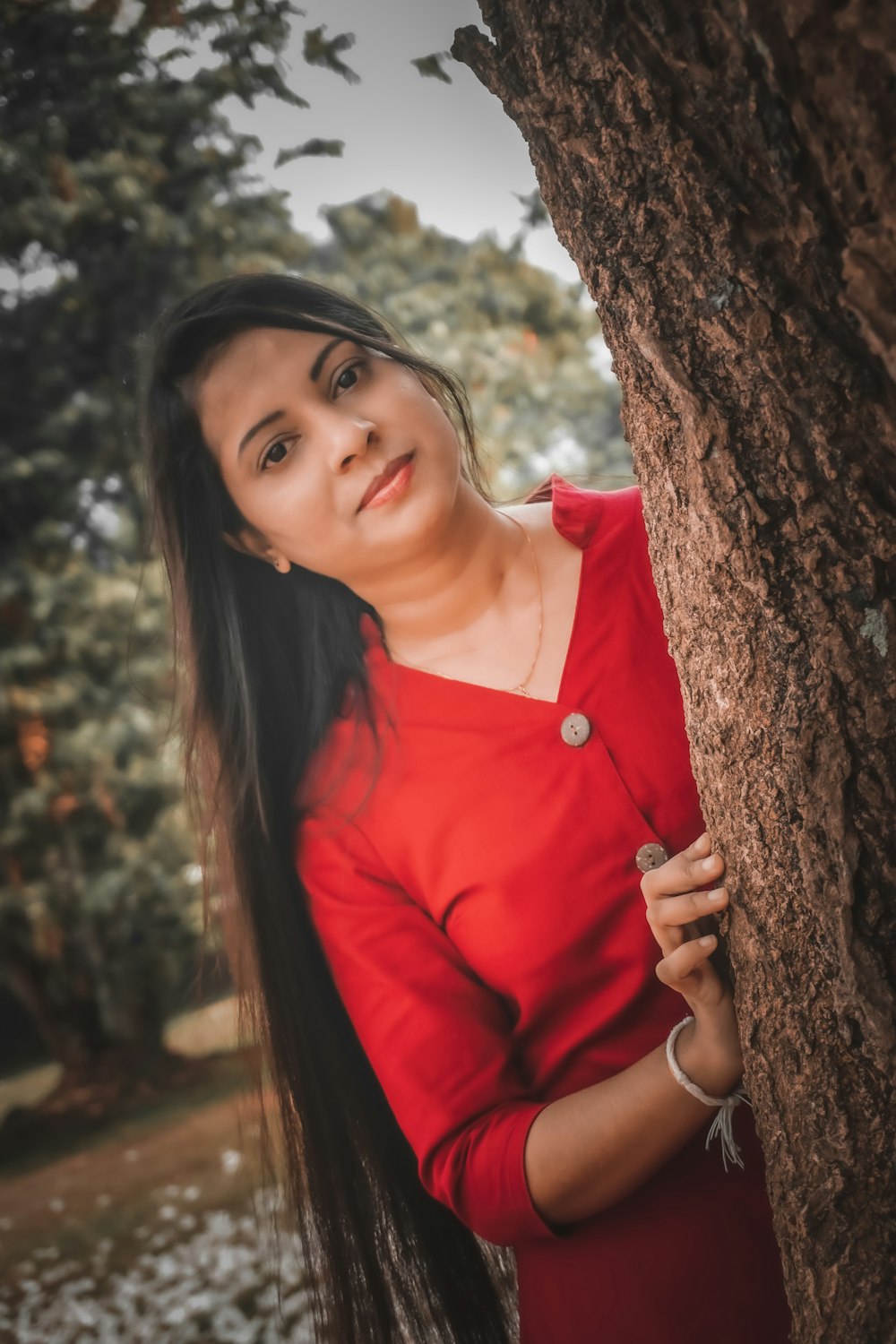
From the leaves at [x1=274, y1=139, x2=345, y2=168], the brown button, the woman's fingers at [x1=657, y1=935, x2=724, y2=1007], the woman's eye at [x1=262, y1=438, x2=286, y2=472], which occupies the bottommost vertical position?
the woman's fingers at [x1=657, y1=935, x2=724, y2=1007]

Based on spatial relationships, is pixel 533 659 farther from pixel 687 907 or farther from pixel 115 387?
pixel 115 387

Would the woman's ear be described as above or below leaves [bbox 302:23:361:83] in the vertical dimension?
below

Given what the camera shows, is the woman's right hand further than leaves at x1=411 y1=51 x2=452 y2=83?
No

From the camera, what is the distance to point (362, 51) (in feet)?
6.99

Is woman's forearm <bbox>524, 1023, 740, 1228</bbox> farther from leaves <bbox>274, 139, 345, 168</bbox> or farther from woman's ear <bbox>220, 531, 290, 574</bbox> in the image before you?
leaves <bbox>274, 139, 345, 168</bbox>

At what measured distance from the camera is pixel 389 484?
1261 mm

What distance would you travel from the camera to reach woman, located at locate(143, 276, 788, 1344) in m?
1.23

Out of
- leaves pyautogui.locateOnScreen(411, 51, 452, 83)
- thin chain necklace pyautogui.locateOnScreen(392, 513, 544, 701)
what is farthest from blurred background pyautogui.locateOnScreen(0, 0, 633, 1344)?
thin chain necklace pyautogui.locateOnScreen(392, 513, 544, 701)

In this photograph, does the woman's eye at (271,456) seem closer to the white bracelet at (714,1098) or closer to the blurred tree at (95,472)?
the white bracelet at (714,1098)

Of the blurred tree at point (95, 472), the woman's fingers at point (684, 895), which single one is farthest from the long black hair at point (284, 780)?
the blurred tree at point (95, 472)

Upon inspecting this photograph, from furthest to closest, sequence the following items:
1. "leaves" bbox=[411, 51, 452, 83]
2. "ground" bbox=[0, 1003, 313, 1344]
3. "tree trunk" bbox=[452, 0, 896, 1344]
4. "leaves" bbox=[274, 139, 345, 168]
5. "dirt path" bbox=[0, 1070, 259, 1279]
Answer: "dirt path" bbox=[0, 1070, 259, 1279], "ground" bbox=[0, 1003, 313, 1344], "leaves" bbox=[274, 139, 345, 168], "leaves" bbox=[411, 51, 452, 83], "tree trunk" bbox=[452, 0, 896, 1344]

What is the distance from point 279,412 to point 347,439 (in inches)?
5.0

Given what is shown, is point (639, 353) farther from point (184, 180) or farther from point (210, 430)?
point (184, 180)

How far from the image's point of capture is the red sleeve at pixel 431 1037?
3.97ft
